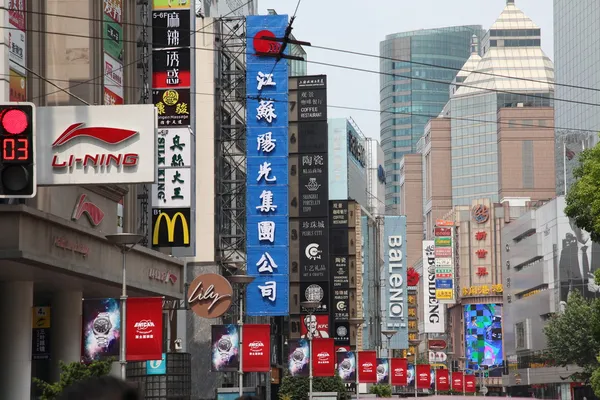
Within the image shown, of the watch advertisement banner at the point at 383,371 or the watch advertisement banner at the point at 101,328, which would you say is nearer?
the watch advertisement banner at the point at 101,328

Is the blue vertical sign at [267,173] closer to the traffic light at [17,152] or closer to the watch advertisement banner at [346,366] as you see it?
the watch advertisement banner at [346,366]

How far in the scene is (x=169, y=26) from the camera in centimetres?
5394

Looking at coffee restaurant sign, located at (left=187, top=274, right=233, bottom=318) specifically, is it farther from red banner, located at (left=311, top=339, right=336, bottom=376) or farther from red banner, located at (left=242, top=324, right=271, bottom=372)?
red banner, located at (left=242, top=324, right=271, bottom=372)

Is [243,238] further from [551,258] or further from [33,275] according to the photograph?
[551,258]

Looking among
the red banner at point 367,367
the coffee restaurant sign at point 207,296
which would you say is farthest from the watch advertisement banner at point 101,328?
the red banner at point 367,367

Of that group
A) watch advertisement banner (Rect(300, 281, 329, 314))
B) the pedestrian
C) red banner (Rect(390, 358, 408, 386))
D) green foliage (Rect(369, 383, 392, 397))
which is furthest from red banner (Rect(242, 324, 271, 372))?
green foliage (Rect(369, 383, 392, 397))

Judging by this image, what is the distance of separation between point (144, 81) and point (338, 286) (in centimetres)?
6976

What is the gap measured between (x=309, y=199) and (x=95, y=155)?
2739 inches

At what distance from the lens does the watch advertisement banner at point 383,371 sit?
287 ft

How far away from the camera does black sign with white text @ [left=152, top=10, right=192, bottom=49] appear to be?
5359 cm

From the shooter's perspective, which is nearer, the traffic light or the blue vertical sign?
the traffic light

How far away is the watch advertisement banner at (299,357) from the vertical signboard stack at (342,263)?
58368 mm

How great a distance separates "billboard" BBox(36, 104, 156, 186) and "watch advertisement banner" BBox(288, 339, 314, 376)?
27.5 m

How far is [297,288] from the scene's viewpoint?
101125 millimetres
